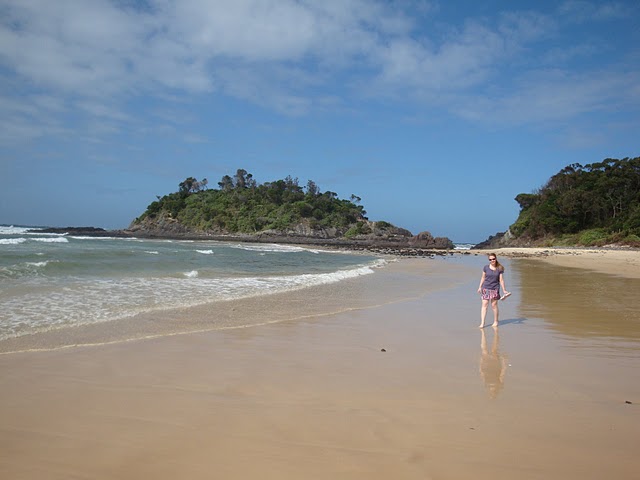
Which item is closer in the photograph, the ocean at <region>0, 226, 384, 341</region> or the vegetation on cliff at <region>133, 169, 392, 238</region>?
the ocean at <region>0, 226, 384, 341</region>

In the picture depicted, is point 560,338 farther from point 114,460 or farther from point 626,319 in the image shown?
point 114,460

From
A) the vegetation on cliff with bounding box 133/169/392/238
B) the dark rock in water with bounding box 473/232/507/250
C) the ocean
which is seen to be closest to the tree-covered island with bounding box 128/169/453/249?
the vegetation on cliff with bounding box 133/169/392/238

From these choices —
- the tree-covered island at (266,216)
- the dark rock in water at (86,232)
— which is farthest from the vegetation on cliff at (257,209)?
the dark rock in water at (86,232)

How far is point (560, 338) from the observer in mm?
7051

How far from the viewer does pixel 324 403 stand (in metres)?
4.17

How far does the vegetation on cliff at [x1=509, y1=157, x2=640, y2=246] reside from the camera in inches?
1986

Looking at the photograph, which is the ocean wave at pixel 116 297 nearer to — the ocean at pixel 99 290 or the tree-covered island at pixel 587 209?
the ocean at pixel 99 290

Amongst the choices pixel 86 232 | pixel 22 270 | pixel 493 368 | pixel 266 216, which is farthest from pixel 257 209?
pixel 493 368

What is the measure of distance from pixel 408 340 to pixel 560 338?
8.49 feet

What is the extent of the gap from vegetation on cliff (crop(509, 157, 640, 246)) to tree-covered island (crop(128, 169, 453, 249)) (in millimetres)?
22190

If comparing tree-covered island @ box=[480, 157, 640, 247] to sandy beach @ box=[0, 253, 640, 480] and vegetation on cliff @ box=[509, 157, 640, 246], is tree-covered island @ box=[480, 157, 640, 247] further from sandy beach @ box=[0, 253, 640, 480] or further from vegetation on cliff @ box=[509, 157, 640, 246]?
sandy beach @ box=[0, 253, 640, 480]

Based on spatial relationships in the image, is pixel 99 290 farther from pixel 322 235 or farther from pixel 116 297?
pixel 322 235

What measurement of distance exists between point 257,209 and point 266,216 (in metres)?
5.33

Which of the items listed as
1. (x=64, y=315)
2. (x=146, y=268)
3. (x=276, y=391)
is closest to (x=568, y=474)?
(x=276, y=391)
